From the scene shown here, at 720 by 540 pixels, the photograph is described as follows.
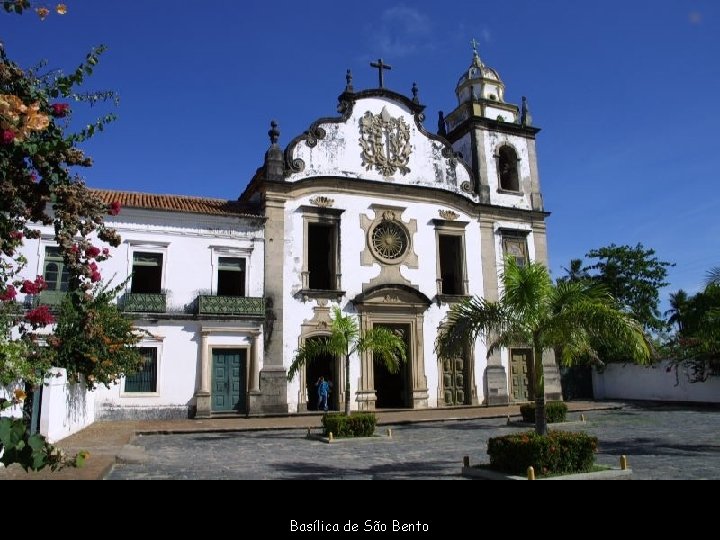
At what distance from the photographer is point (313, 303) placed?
20.6m

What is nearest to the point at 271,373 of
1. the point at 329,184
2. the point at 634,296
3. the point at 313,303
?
the point at 313,303

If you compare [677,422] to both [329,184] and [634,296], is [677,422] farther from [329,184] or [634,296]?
[634,296]

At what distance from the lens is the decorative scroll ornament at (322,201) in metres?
21.3

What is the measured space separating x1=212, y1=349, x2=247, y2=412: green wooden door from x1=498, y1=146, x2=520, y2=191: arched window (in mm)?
13224

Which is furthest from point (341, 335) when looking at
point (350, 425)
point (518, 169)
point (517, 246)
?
point (518, 169)

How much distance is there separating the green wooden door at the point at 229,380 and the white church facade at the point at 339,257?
0.13 ft

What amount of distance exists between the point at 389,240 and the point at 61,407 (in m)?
12.8

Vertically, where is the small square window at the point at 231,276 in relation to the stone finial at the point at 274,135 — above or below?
below

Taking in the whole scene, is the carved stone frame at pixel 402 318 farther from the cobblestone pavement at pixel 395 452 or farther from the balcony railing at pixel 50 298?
the balcony railing at pixel 50 298

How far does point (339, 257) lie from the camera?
2134 cm

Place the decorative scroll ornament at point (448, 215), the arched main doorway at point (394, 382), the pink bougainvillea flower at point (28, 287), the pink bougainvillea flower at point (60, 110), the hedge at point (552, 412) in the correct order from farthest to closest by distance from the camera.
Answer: the decorative scroll ornament at point (448, 215)
the arched main doorway at point (394, 382)
the hedge at point (552, 412)
the pink bougainvillea flower at point (28, 287)
the pink bougainvillea flower at point (60, 110)

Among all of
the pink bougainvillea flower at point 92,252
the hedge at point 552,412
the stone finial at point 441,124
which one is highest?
the stone finial at point 441,124

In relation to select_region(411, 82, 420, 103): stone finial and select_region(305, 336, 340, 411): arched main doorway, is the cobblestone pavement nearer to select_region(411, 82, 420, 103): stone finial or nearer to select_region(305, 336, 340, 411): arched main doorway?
select_region(305, 336, 340, 411): arched main doorway

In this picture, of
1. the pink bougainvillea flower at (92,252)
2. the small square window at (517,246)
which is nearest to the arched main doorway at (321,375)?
the small square window at (517,246)
